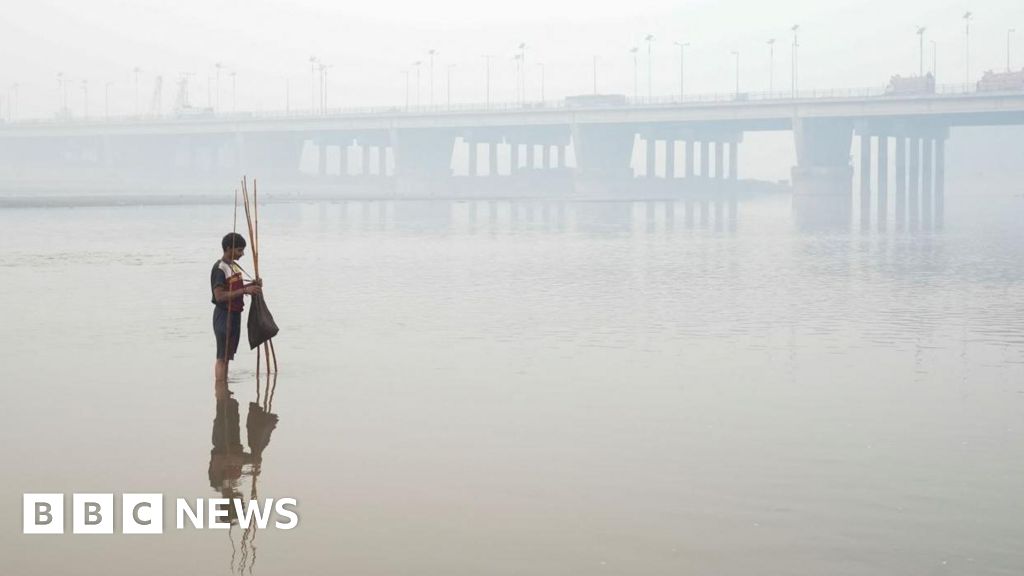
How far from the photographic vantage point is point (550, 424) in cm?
1460

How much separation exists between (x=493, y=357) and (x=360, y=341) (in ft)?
9.14

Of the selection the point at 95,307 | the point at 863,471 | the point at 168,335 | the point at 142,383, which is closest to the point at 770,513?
the point at 863,471

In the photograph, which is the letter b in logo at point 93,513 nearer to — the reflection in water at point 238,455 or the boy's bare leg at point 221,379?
the reflection in water at point 238,455

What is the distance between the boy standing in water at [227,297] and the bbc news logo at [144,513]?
473cm

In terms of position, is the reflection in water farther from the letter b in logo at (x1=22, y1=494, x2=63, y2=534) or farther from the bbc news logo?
the letter b in logo at (x1=22, y1=494, x2=63, y2=534)

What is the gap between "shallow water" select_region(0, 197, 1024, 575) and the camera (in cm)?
1006

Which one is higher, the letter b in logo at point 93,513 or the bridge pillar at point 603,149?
the bridge pillar at point 603,149

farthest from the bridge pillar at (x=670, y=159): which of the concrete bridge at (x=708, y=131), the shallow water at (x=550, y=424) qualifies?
the shallow water at (x=550, y=424)

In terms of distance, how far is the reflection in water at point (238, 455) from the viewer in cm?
1012

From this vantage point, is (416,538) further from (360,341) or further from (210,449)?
(360,341)

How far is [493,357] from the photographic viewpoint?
19891 mm

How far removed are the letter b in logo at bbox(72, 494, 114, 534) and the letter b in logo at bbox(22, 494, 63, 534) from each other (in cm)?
12

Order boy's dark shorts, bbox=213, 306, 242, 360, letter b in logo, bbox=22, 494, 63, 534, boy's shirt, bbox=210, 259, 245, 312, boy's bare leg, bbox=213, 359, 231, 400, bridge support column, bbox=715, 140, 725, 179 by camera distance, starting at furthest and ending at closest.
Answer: bridge support column, bbox=715, 140, 725, 179 → boy's bare leg, bbox=213, 359, 231, 400 → boy's dark shorts, bbox=213, 306, 242, 360 → boy's shirt, bbox=210, 259, 245, 312 → letter b in logo, bbox=22, 494, 63, 534

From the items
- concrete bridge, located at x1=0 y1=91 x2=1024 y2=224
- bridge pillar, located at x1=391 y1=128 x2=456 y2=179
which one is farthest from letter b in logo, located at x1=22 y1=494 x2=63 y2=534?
bridge pillar, located at x1=391 y1=128 x2=456 y2=179
